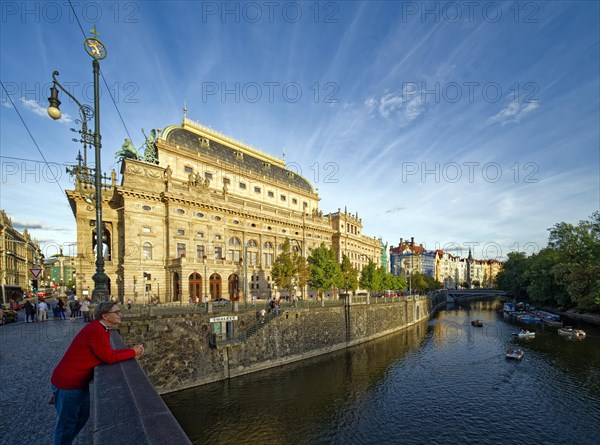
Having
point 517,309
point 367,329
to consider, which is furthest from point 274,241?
point 517,309

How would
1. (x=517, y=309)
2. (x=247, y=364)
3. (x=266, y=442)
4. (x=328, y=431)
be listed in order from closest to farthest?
(x=266, y=442) < (x=328, y=431) < (x=247, y=364) < (x=517, y=309)

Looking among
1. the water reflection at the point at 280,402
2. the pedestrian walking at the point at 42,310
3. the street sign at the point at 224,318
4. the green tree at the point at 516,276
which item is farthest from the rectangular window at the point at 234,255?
the green tree at the point at 516,276

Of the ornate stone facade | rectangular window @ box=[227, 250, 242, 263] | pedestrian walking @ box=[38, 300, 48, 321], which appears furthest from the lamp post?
the ornate stone facade

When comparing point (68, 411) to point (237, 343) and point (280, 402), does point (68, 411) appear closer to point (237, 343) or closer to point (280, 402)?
point (280, 402)

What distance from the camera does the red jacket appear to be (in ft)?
14.6

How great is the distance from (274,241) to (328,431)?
41.4m

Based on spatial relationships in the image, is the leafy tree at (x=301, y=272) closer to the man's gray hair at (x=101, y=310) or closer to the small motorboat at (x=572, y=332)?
the small motorboat at (x=572, y=332)

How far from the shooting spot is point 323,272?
5344 cm

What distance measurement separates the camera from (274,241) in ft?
196

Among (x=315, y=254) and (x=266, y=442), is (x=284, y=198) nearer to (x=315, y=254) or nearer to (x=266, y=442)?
(x=315, y=254)

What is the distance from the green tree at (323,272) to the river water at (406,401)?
16.7 metres

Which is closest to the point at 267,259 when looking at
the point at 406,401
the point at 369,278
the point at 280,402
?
the point at 369,278

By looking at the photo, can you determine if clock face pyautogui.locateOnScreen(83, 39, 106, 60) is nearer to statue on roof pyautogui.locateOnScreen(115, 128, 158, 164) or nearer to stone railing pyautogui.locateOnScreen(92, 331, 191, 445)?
stone railing pyautogui.locateOnScreen(92, 331, 191, 445)

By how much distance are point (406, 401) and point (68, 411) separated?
1023 inches
